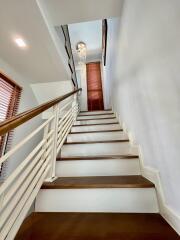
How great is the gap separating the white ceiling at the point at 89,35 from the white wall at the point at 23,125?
8.90ft

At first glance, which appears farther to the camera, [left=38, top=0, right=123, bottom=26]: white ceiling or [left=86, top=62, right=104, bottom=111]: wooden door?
[left=86, top=62, right=104, bottom=111]: wooden door

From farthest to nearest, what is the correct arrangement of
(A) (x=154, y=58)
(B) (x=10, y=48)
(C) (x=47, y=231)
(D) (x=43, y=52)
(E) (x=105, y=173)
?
(D) (x=43, y=52) → (B) (x=10, y=48) → (E) (x=105, y=173) → (A) (x=154, y=58) → (C) (x=47, y=231)

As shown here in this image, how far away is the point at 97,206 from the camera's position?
107 cm

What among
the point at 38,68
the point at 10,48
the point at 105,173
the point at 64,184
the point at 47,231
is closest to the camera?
the point at 47,231

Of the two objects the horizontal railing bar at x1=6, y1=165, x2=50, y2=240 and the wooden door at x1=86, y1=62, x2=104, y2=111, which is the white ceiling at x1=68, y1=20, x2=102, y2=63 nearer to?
the wooden door at x1=86, y1=62, x2=104, y2=111

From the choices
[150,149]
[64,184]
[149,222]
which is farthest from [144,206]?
[64,184]

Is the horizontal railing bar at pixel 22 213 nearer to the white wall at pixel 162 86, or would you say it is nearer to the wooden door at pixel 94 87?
the white wall at pixel 162 86

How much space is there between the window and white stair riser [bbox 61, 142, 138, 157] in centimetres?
107

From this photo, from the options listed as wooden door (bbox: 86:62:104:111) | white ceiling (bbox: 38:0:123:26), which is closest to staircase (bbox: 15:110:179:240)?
white ceiling (bbox: 38:0:123:26)

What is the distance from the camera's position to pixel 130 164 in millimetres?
1476

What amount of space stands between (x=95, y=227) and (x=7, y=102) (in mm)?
2333

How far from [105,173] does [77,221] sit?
59 centimetres

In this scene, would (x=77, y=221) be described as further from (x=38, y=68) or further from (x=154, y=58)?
(x=38, y=68)

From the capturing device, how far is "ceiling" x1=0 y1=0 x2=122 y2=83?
176 cm
